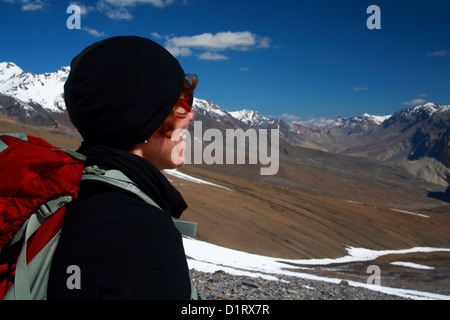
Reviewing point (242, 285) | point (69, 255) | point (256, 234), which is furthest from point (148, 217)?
point (256, 234)

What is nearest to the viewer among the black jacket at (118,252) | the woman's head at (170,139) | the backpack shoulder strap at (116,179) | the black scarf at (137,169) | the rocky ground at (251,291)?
the black jacket at (118,252)

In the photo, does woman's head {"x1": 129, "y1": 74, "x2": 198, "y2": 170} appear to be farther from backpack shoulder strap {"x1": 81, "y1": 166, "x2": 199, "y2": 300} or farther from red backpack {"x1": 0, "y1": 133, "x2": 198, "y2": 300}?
A: red backpack {"x1": 0, "y1": 133, "x2": 198, "y2": 300}

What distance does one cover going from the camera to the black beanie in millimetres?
1436

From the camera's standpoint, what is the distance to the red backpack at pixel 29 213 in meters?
1.08

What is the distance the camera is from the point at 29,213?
1.12m

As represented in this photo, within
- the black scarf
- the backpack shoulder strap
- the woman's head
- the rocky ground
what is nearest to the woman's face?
the woman's head

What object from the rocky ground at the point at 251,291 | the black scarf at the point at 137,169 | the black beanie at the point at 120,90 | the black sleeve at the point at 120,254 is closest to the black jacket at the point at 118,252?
the black sleeve at the point at 120,254

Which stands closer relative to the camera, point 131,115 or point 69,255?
point 69,255

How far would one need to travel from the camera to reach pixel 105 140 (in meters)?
1.52

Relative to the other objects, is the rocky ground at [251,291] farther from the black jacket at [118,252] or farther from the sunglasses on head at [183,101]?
the black jacket at [118,252]

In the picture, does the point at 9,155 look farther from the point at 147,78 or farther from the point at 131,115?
the point at 147,78

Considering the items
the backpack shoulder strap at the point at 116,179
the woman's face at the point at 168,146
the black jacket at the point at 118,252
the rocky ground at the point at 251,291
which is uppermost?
the woman's face at the point at 168,146

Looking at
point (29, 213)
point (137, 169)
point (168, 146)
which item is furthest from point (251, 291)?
point (29, 213)
